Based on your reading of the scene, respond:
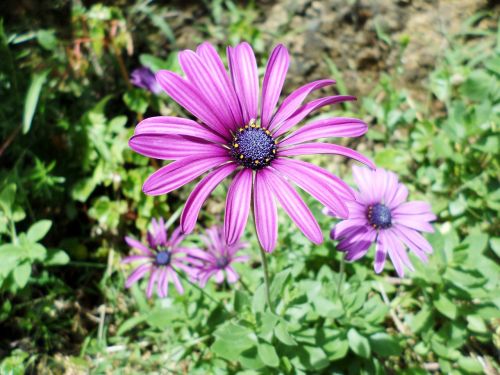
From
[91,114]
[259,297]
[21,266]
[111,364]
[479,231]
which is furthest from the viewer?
[91,114]

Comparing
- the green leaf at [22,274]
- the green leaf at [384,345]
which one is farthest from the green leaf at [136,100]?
the green leaf at [384,345]

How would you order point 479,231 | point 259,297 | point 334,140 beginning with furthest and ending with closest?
point 334,140 → point 479,231 → point 259,297

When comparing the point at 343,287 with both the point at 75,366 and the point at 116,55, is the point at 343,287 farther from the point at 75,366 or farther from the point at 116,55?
the point at 116,55

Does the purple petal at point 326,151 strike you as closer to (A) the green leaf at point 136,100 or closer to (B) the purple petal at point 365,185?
(B) the purple petal at point 365,185

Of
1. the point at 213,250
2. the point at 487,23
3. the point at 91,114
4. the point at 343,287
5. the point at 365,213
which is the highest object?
the point at 487,23

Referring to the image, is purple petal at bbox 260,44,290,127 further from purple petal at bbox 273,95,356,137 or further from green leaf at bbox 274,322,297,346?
green leaf at bbox 274,322,297,346

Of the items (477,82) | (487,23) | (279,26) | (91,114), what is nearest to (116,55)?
(91,114)
